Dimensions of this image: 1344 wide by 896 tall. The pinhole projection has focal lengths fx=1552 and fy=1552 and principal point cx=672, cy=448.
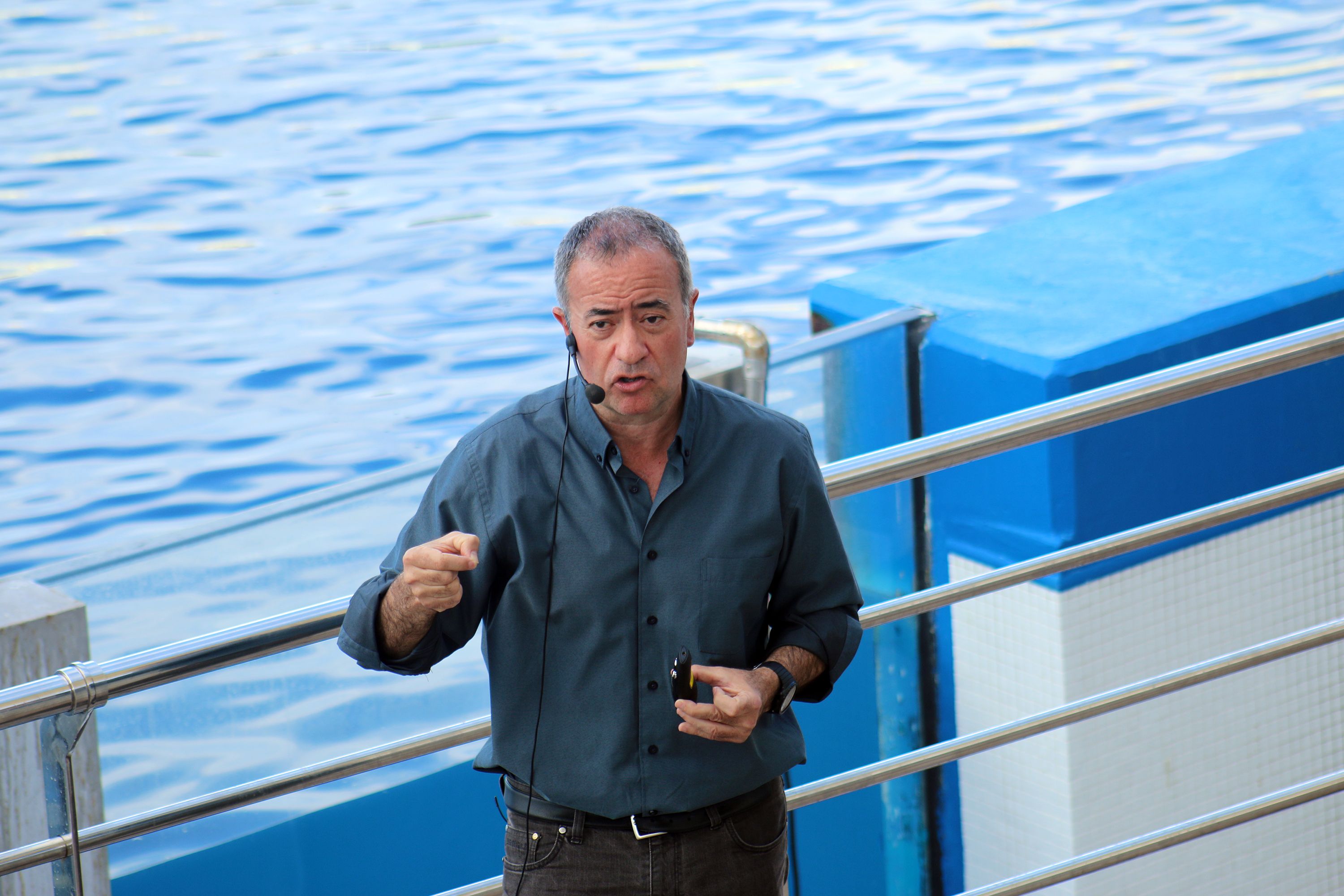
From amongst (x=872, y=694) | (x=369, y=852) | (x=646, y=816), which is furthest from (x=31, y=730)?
(x=872, y=694)

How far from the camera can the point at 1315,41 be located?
11711 mm

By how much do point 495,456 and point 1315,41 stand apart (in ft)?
38.4

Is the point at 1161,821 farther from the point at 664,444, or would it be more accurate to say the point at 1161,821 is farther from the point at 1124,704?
the point at 664,444

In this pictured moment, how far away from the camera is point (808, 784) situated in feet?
6.75

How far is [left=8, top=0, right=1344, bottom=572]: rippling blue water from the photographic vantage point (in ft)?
23.3

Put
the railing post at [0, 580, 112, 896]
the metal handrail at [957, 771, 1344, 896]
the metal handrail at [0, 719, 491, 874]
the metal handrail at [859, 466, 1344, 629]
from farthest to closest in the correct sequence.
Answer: the railing post at [0, 580, 112, 896]
the metal handrail at [957, 771, 1344, 896]
the metal handrail at [859, 466, 1344, 629]
the metal handrail at [0, 719, 491, 874]

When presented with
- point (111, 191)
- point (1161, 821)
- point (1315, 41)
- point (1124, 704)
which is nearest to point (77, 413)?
point (111, 191)

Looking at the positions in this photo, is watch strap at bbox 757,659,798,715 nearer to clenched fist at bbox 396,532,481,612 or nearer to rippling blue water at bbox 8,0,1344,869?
clenched fist at bbox 396,532,481,612

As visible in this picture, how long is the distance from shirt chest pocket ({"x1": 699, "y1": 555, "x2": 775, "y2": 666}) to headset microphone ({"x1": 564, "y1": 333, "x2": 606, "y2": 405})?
0.20m

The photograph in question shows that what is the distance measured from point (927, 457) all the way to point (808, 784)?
19.0 inches

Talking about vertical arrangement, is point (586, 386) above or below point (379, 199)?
above

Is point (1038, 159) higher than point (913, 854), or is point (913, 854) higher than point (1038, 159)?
point (1038, 159)

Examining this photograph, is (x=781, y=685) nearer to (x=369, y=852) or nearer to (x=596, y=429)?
(x=596, y=429)

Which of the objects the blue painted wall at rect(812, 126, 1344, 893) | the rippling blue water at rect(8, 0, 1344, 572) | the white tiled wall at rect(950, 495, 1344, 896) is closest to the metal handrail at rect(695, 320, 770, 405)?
the blue painted wall at rect(812, 126, 1344, 893)
